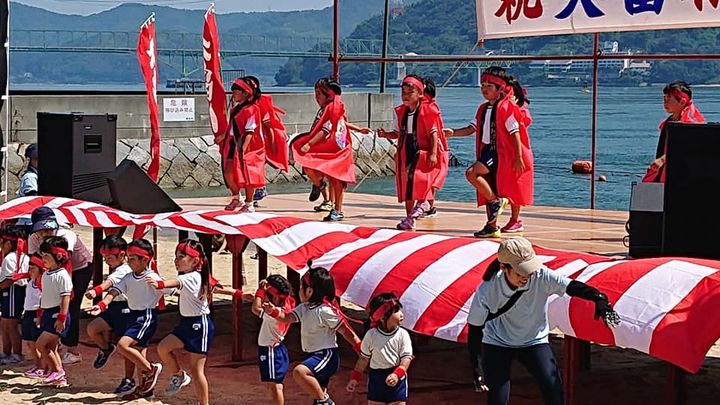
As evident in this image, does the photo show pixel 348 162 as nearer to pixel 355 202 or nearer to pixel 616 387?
pixel 355 202

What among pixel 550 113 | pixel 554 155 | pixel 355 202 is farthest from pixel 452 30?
pixel 355 202

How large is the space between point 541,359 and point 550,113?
290 ft

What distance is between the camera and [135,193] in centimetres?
1048

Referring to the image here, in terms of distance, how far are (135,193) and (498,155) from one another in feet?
9.42

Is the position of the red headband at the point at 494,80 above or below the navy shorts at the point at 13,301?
above

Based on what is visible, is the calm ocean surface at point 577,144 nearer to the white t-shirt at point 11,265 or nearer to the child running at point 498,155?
the child running at point 498,155

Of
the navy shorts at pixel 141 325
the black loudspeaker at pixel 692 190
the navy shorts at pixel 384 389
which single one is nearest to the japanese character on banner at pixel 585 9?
the black loudspeaker at pixel 692 190

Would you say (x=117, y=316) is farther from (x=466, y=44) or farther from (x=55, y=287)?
(x=466, y=44)

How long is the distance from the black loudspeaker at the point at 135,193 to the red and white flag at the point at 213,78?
1.38 meters

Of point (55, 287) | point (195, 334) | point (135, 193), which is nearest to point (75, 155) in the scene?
point (135, 193)

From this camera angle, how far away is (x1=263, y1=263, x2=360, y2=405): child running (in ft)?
24.0

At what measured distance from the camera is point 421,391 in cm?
878

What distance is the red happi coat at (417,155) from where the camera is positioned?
33.7 feet

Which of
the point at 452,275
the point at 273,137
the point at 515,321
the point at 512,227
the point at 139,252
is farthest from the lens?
the point at 273,137
